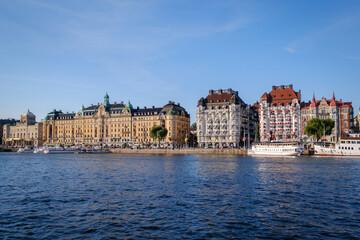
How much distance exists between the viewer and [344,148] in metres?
106

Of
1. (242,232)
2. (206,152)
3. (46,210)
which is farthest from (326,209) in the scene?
(206,152)

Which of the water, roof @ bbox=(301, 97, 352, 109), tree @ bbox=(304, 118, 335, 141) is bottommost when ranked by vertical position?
the water

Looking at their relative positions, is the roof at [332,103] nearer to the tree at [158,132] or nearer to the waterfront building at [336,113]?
the waterfront building at [336,113]

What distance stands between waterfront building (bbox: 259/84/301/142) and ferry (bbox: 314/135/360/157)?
40.4 metres

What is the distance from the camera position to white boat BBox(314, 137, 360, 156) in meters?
104

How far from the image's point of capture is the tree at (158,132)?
17262 centimetres

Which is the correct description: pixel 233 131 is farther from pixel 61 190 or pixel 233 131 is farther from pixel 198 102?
pixel 61 190

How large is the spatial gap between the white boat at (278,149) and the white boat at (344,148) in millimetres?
7881

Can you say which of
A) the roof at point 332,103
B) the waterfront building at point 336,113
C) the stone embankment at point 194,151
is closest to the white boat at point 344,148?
the stone embankment at point 194,151

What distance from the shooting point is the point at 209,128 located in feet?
561

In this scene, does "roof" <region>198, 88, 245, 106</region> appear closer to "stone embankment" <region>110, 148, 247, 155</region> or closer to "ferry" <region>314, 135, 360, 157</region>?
"stone embankment" <region>110, 148, 247, 155</region>

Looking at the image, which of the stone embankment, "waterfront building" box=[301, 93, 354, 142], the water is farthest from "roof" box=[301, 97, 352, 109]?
the water

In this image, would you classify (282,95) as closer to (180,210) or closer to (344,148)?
(344,148)

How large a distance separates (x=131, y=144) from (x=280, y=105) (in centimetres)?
8883
